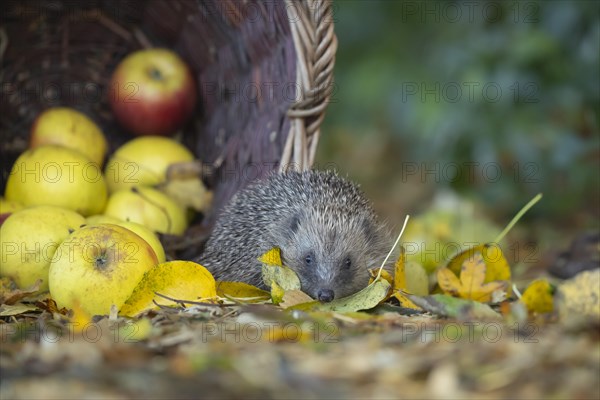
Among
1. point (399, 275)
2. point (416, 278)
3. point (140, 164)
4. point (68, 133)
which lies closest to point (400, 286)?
point (399, 275)

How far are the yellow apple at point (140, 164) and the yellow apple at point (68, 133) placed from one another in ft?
0.37

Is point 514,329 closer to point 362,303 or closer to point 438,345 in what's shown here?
point 438,345

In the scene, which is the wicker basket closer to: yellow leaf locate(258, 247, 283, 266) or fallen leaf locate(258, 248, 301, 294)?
yellow leaf locate(258, 247, 283, 266)

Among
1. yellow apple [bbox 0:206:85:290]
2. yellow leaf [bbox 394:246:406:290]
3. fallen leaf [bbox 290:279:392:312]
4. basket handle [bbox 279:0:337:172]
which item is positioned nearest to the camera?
fallen leaf [bbox 290:279:392:312]

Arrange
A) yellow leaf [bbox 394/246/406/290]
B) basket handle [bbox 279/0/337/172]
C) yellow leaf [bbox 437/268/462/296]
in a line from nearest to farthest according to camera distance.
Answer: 1. yellow leaf [bbox 394/246/406/290]
2. yellow leaf [bbox 437/268/462/296]
3. basket handle [bbox 279/0/337/172]

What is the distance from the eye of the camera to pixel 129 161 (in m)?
4.61

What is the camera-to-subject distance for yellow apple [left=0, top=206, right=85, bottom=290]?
3494 mm

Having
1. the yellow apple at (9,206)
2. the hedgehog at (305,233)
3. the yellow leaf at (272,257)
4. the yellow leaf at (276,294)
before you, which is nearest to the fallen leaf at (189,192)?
the hedgehog at (305,233)

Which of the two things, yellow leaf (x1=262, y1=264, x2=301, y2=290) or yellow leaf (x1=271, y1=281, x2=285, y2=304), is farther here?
yellow leaf (x1=262, y1=264, x2=301, y2=290)

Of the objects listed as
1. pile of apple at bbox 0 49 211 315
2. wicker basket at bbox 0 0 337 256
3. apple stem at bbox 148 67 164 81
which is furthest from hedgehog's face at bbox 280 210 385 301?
apple stem at bbox 148 67 164 81

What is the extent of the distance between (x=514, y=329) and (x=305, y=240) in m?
1.61

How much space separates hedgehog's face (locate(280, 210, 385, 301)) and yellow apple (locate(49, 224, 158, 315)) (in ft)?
2.80

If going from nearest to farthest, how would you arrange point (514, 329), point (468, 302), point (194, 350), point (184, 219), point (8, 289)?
point (194, 350) → point (514, 329) → point (468, 302) → point (8, 289) → point (184, 219)

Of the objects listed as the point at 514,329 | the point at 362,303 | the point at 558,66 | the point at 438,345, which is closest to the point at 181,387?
the point at 438,345
